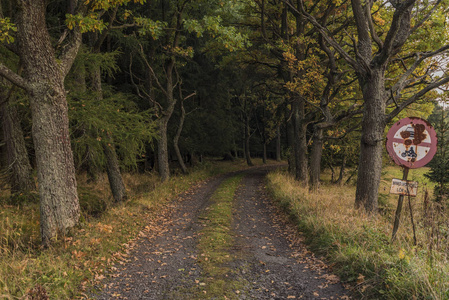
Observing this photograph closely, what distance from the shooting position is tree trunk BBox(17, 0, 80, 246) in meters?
5.85

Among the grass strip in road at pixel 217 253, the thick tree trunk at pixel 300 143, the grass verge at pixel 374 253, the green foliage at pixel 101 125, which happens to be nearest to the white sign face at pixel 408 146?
the grass verge at pixel 374 253

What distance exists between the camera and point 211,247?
670 cm

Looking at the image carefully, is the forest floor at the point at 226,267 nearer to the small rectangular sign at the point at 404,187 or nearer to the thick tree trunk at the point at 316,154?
the small rectangular sign at the point at 404,187

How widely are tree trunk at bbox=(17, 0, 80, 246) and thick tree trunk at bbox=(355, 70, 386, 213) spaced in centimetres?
732

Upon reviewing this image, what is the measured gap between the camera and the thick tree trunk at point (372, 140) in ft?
25.0

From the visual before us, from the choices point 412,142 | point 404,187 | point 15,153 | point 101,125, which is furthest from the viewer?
point 15,153

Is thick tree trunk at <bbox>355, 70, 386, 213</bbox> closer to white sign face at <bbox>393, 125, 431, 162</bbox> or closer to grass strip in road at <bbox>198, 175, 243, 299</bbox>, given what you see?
white sign face at <bbox>393, 125, 431, 162</bbox>

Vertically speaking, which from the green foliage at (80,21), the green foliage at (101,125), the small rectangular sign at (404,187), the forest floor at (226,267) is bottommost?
the forest floor at (226,267)

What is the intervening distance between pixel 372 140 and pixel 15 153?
1024 cm

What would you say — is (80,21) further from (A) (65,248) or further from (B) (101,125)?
(A) (65,248)

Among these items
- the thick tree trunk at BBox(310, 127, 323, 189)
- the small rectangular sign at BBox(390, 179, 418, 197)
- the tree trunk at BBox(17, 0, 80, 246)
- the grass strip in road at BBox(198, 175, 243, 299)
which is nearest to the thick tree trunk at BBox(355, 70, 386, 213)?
the small rectangular sign at BBox(390, 179, 418, 197)

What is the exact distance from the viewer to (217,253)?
632 centimetres

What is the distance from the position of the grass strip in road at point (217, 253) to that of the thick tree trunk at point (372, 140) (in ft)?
12.5

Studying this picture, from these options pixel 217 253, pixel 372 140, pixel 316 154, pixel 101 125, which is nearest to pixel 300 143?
pixel 316 154
